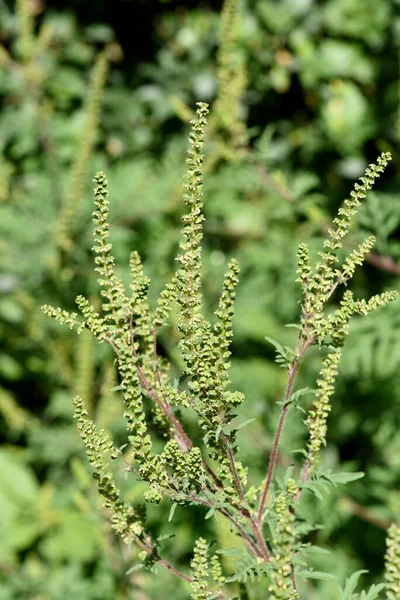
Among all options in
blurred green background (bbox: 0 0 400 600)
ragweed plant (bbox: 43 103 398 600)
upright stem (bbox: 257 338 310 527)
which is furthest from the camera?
blurred green background (bbox: 0 0 400 600)

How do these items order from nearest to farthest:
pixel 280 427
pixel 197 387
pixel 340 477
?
pixel 197 387 < pixel 280 427 < pixel 340 477

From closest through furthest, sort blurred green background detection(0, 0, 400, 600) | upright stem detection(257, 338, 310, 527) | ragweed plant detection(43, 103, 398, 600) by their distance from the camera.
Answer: ragweed plant detection(43, 103, 398, 600)
upright stem detection(257, 338, 310, 527)
blurred green background detection(0, 0, 400, 600)

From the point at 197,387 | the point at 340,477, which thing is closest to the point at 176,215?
the point at 340,477

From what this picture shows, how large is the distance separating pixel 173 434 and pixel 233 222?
10.6ft

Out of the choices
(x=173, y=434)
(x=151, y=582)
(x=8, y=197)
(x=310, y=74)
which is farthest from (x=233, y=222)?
(x=173, y=434)

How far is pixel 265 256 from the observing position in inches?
149

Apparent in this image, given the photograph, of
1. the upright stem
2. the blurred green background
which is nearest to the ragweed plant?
the upright stem

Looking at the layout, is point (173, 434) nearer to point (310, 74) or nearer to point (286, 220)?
point (286, 220)

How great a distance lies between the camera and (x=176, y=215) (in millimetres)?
4066

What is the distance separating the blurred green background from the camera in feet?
10.7

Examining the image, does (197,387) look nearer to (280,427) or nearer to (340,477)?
(280,427)

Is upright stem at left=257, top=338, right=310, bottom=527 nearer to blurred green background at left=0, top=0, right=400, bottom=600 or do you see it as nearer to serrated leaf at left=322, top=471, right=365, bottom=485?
serrated leaf at left=322, top=471, right=365, bottom=485

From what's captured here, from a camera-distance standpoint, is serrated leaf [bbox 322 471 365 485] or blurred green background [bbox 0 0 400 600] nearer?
serrated leaf [bbox 322 471 365 485]

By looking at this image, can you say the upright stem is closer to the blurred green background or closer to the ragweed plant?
the ragweed plant
